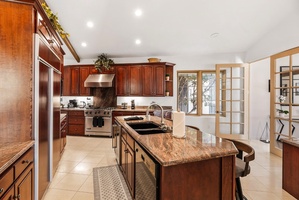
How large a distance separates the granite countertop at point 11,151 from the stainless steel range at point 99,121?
11.5 feet

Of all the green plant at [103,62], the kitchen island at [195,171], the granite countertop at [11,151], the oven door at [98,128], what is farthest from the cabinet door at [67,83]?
the kitchen island at [195,171]

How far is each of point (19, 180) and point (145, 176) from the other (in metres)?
1.08

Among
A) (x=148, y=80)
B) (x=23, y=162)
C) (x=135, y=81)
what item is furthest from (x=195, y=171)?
(x=135, y=81)

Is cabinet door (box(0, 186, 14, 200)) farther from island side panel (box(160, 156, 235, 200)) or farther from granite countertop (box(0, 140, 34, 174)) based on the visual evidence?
island side panel (box(160, 156, 235, 200))

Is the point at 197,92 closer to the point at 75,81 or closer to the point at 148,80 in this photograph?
the point at 148,80

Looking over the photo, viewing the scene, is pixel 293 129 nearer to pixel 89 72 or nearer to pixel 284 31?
pixel 284 31

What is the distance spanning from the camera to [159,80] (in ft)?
17.4

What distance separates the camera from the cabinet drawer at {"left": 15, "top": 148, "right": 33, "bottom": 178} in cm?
139

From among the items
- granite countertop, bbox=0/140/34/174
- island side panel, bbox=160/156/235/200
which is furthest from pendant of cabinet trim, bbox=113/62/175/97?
island side panel, bbox=160/156/235/200

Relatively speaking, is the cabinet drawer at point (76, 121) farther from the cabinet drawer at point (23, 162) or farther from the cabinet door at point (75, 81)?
the cabinet drawer at point (23, 162)

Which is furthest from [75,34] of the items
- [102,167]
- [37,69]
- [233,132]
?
[233,132]

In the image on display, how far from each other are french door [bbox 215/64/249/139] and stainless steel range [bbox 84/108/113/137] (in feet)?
10.8

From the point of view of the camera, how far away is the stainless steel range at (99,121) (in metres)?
5.22

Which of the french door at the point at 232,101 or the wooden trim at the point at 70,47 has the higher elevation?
the wooden trim at the point at 70,47
